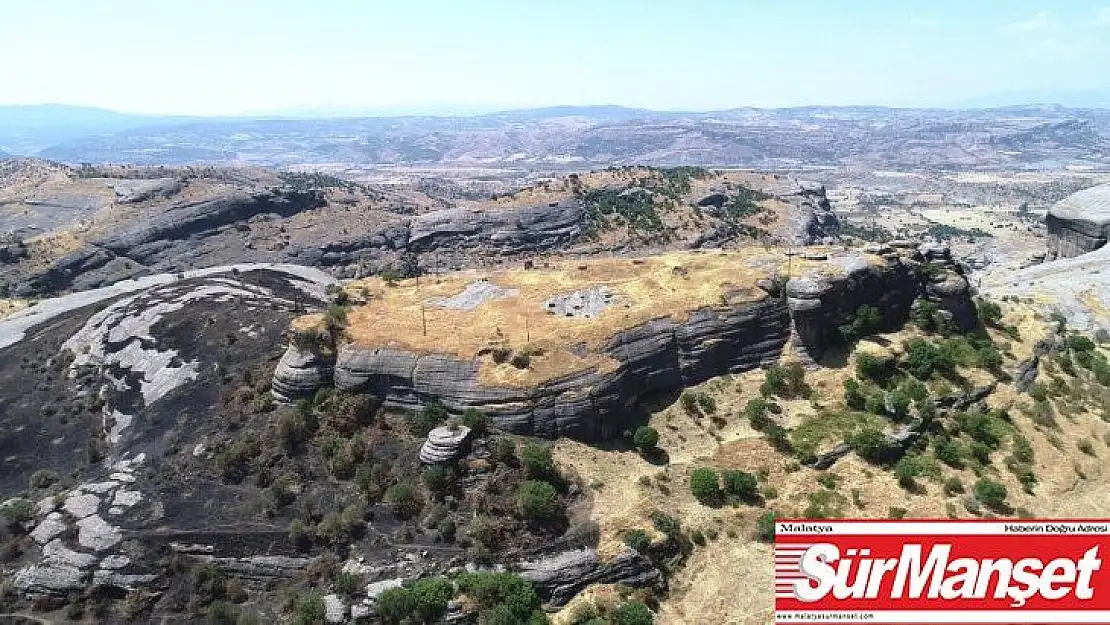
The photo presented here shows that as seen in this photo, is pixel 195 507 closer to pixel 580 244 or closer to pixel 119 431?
pixel 119 431

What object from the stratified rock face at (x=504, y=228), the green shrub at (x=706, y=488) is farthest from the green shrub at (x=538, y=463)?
the stratified rock face at (x=504, y=228)

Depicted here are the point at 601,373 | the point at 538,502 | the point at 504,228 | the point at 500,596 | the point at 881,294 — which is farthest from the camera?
the point at 504,228

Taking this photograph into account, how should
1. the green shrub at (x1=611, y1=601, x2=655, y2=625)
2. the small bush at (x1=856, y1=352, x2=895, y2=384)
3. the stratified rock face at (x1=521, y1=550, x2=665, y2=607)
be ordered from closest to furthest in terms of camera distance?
1. the green shrub at (x1=611, y1=601, x2=655, y2=625)
2. the stratified rock face at (x1=521, y1=550, x2=665, y2=607)
3. the small bush at (x1=856, y1=352, x2=895, y2=384)

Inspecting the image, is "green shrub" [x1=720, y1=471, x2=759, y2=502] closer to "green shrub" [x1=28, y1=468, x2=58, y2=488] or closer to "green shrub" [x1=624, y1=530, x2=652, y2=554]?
"green shrub" [x1=624, y1=530, x2=652, y2=554]

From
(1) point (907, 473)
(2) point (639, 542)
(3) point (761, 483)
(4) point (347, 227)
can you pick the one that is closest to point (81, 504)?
(2) point (639, 542)

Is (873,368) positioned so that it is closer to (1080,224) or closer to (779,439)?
(779,439)

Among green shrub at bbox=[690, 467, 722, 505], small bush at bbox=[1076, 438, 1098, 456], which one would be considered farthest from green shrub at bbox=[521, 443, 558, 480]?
small bush at bbox=[1076, 438, 1098, 456]
